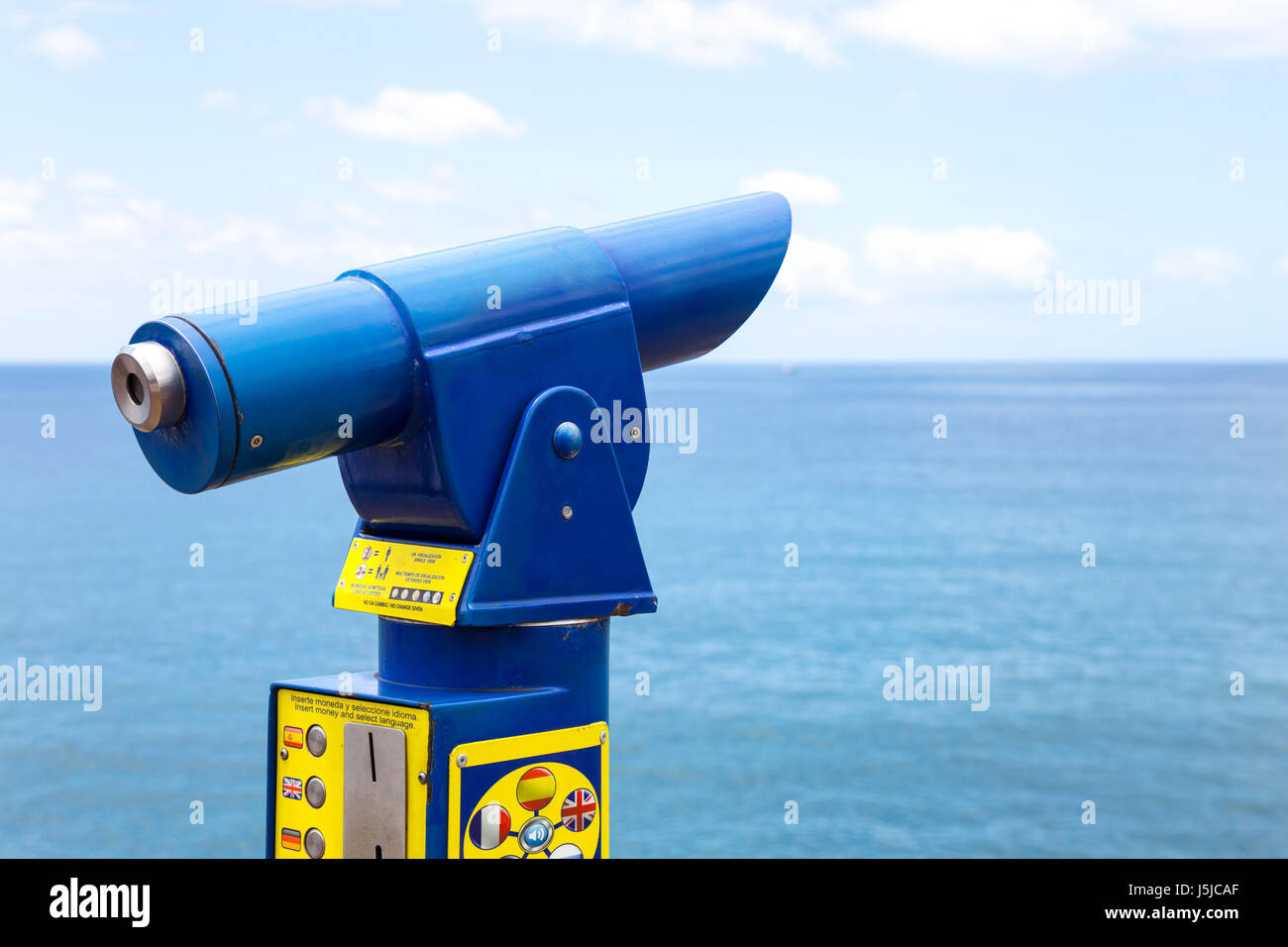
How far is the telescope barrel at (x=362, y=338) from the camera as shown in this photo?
2504mm

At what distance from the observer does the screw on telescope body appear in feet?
8.13

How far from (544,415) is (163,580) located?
166ft

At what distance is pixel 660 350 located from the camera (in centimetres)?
319

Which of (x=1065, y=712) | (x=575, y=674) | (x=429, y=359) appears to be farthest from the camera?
(x=1065, y=712)

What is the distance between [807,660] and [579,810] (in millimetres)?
37828

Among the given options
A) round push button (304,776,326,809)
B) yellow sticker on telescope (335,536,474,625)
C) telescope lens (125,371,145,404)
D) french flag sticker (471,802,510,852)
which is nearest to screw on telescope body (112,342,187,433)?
telescope lens (125,371,145,404)

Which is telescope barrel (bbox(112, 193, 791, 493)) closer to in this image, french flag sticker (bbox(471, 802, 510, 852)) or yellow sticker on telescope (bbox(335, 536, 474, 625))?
yellow sticker on telescope (bbox(335, 536, 474, 625))

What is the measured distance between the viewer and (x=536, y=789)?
2.77m

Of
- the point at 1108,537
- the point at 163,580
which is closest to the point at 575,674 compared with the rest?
the point at 163,580

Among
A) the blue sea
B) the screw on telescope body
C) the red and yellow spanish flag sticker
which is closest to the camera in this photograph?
the screw on telescope body

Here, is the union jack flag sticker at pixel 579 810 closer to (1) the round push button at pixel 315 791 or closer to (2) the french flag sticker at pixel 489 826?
(2) the french flag sticker at pixel 489 826
